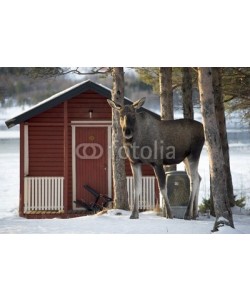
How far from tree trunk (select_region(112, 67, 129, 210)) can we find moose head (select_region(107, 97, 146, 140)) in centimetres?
78

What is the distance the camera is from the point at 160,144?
9625 mm

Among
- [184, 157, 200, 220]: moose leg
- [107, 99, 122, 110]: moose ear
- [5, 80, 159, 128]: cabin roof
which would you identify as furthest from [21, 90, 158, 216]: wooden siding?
[107, 99, 122, 110]: moose ear

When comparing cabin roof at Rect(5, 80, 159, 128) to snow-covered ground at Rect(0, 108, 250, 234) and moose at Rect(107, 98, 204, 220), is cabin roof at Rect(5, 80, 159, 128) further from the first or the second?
moose at Rect(107, 98, 204, 220)

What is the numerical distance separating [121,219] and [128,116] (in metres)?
1.48

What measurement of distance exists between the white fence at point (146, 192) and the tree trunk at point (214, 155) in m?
2.09

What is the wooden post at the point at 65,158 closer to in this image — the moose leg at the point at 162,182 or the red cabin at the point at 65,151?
the red cabin at the point at 65,151

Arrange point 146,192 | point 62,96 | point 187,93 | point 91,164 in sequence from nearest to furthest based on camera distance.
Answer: point 187,93, point 146,192, point 62,96, point 91,164

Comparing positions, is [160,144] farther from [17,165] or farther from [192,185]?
[17,165]

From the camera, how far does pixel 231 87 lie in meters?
11.4

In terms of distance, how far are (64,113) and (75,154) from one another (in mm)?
986

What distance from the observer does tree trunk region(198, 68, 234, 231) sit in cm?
912

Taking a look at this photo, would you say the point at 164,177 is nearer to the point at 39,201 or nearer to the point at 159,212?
the point at 159,212

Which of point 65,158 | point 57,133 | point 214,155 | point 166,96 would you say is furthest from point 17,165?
point 214,155
